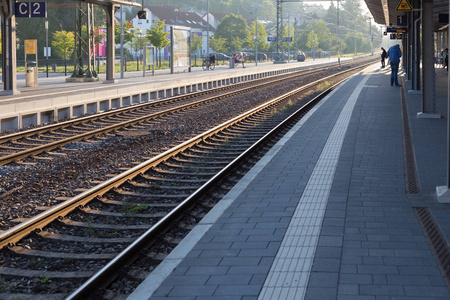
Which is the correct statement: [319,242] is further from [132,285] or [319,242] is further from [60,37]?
[60,37]

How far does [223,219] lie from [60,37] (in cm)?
4973

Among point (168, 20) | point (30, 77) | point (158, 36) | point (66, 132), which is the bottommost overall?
point (66, 132)

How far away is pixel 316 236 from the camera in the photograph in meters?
6.15

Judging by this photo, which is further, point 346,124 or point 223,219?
point 346,124

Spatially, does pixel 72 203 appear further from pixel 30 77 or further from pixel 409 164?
pixel 30 77

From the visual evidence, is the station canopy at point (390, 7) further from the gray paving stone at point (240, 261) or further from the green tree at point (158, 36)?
the gray paving stone at point (240, 261)

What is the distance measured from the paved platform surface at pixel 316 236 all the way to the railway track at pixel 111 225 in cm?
37

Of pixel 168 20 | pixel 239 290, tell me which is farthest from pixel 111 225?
pixel 168 20

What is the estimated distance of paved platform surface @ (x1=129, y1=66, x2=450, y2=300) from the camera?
4875mm

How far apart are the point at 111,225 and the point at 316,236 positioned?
2284 millimetres

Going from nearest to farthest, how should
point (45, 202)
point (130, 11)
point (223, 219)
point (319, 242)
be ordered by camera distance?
1. point (319, 242)
2. point (223, 219)
3. point (45, 202)
4. point (130, 11)

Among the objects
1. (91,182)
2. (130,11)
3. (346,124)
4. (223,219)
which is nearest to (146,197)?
(91,182)

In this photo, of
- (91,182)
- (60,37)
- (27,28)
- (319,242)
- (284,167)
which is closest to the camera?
(319,242)

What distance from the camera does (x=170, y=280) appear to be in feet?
16.8
